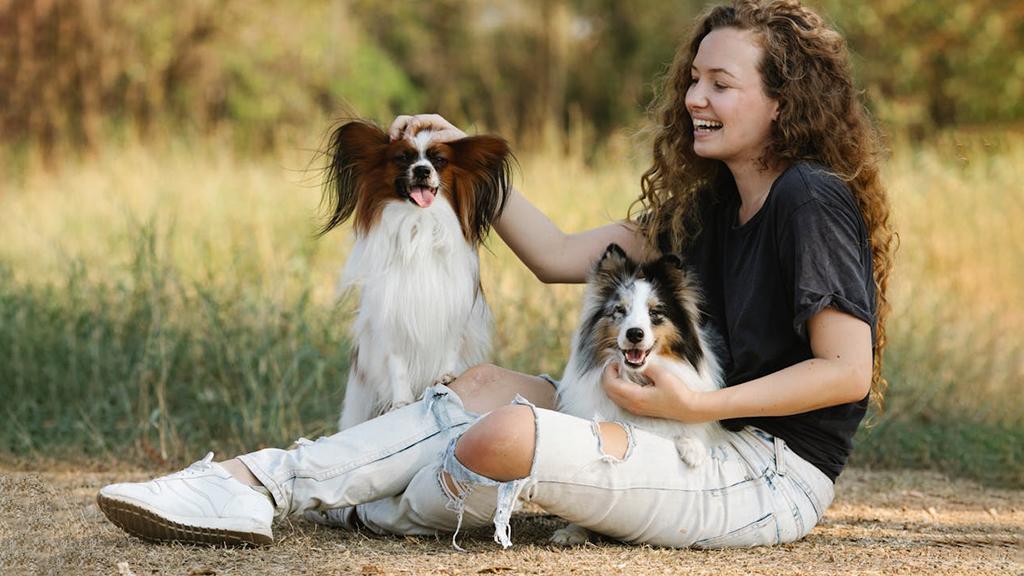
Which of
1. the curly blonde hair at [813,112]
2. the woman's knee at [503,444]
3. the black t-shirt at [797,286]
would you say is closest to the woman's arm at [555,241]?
the curly blonde hair at [813,112]

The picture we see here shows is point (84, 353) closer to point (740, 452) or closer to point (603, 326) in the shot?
point (603, 326)

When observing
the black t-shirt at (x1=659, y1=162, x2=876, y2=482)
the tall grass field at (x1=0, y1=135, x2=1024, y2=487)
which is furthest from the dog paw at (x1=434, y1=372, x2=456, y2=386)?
the tall grass field at (x1=0, y1=135, x2=1024, y2=487)

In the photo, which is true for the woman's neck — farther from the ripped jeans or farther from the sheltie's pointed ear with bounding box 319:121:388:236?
the sheltie's pointed ear with bounding box 319:121:388:236

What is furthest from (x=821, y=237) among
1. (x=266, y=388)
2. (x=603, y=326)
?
(x=266, y=388)

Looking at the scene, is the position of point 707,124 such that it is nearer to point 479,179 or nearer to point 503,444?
point 479,179

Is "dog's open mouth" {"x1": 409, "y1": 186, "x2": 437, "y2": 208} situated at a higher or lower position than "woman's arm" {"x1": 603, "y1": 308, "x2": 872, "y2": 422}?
higher

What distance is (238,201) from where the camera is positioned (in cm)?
911

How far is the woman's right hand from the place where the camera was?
3.68m

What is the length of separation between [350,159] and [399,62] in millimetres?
16592

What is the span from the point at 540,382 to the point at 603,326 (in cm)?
44

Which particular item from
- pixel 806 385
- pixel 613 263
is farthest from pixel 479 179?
pixel 806 385

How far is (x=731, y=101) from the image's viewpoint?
11.2ft

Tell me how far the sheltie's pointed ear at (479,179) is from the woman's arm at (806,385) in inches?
38.2

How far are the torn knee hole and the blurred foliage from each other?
7017 mm
